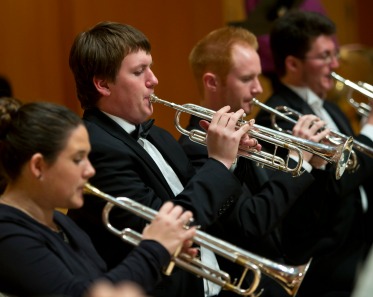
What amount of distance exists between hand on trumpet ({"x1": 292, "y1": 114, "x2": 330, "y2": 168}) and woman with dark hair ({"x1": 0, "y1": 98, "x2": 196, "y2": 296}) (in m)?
1.05

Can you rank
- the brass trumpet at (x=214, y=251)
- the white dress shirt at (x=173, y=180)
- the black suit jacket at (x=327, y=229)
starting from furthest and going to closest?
the black suit jacket at (x=327, y=229) < the white dress shirt at (x=173, y=180) < the brass trumpet at (x=214, y=251)

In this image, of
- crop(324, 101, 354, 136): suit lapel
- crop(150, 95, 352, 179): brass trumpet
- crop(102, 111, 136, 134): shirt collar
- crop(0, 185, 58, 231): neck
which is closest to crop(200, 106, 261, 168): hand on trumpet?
crop(150, 95, 352, 179): brass trumpet

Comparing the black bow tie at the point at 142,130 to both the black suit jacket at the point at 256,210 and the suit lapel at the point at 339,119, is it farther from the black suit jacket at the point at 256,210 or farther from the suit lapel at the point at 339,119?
the suit lapel at the point at 339,119

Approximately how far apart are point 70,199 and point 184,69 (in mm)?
2804

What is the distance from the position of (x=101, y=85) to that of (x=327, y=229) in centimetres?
144

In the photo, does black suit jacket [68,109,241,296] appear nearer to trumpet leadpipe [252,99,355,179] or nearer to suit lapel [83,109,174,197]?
suit lapel [83,109,174,197]

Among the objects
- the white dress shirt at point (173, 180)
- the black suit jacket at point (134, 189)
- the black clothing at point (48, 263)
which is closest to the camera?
the black clothing at point (48, 263)

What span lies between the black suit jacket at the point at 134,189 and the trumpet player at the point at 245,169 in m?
0.34

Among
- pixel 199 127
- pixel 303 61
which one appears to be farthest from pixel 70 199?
pixel 303 61

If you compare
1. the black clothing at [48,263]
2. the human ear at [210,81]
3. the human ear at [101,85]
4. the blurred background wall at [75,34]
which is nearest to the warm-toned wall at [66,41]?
the blurred background wall at [75,34]

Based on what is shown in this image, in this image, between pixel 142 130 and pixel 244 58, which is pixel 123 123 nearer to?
pixel 142 130

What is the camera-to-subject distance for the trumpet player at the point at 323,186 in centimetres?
372

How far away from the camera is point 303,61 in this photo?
4113mm

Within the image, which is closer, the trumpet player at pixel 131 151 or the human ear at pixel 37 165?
the human ear at pixel 37 165
